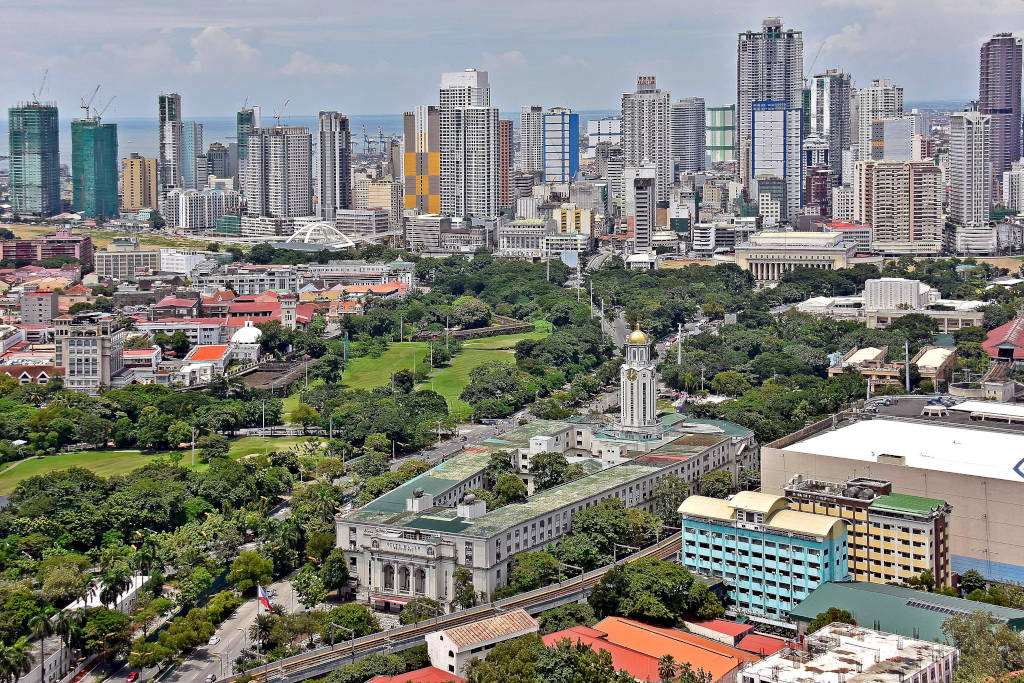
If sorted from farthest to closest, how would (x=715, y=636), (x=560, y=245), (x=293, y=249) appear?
(x=560, y=245)
(x=293, y=249)
(x=715, y=636)

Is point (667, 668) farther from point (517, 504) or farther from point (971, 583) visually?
point (517, 504)

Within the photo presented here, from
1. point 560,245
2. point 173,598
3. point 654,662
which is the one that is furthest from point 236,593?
point 560,245

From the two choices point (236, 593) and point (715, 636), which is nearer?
point (715, 636)

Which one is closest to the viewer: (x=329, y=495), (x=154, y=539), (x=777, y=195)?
(x=154, y=539)

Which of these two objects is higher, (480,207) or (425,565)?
(480,207)

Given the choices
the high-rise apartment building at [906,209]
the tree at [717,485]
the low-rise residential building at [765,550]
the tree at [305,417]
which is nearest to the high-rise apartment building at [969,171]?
the high-rise apartment building at [906,209]

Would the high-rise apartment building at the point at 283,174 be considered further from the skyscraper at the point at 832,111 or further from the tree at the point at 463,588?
the tree at the point at 463,588

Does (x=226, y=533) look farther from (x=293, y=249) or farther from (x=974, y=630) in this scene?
(x=293, y=249)
